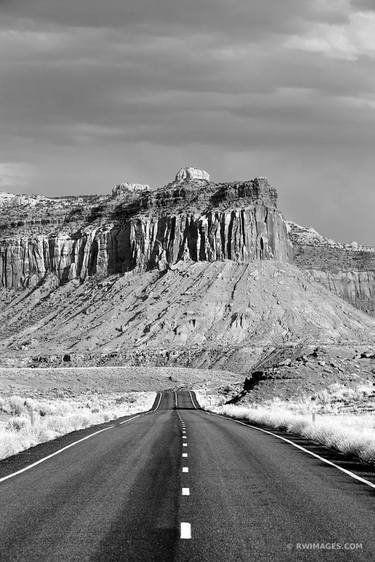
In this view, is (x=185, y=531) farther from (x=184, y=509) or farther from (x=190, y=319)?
(x=190, y=319)

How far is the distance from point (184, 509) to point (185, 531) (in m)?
1.76

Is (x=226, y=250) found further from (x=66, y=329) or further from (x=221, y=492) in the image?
(x=221, y=492)

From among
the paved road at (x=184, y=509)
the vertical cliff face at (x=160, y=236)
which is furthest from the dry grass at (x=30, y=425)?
the vertical cliff face at (x=160, y=236)

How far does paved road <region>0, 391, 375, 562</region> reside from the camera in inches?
352

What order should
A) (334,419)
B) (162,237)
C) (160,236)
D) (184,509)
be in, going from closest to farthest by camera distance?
(184,509) → (334,419) → (162,237) → (160,236)

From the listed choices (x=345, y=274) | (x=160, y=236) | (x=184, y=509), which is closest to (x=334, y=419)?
(x=184, y=509)

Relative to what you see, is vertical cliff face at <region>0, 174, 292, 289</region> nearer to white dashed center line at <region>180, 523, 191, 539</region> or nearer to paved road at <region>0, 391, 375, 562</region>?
paved road at <region>0, 391, 375, 562</region>

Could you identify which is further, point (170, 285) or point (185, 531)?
point (170, 285)

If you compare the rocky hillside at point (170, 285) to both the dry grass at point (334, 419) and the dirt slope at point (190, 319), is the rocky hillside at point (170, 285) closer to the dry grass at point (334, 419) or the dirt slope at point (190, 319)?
the dirt slope at point (190, 319)

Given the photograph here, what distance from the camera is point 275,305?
134 m

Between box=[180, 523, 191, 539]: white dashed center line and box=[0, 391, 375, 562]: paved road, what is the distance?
0.01 m

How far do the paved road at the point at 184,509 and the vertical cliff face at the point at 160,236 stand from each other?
12931 cm

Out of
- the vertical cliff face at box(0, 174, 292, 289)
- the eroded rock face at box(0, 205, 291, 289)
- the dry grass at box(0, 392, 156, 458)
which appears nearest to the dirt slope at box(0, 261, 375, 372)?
the eroded rock face at box(0, 205, 291, 289)

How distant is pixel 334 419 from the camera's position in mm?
31797
